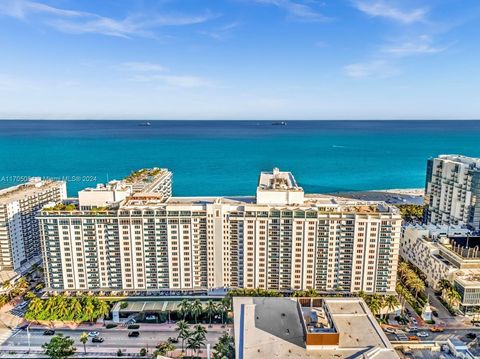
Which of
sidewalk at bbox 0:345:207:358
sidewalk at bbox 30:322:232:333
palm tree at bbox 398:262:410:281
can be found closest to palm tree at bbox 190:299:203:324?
sidewalk at bbox 30:322:232:333

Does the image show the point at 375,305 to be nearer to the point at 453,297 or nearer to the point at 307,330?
the point at 453,297

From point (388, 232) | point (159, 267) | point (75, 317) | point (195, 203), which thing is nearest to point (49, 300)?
point (75, 317)

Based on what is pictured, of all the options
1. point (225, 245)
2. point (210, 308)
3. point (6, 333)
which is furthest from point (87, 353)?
point (225, 245)

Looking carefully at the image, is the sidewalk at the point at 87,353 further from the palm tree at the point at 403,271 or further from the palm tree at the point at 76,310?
the palm tree at the point at 403,271

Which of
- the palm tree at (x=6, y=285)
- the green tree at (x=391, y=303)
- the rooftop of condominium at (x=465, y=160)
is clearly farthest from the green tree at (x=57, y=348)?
the rooftop of condominium at (x=465, y=160)

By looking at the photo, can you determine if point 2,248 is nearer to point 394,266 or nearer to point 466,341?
point 394,266

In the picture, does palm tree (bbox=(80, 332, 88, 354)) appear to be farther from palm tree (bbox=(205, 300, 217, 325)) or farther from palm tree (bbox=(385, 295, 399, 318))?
palm tree (bbox=(385, 295, 399, 318))

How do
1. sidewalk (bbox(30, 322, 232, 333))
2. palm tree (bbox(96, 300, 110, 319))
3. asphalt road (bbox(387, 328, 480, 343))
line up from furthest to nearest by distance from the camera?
1. palm tree (bbox(96, 300, 110, 319))
2. sidewalk (bbox(30, 322, 232, 333))
3. asphalt road (bbox(387, 328, 480, 343))
